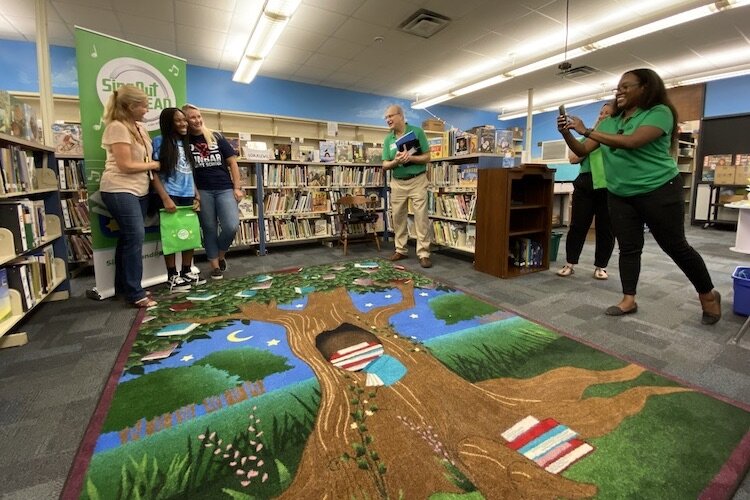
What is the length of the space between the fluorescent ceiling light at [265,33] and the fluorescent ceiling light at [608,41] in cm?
432

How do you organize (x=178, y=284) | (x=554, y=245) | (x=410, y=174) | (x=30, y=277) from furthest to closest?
1. (x=554, y=245)
2. (x=410, y=174)
3. (x=178, y=284)
4. (x=30, y=277)

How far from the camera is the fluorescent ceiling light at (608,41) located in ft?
14.3

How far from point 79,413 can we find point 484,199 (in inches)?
128

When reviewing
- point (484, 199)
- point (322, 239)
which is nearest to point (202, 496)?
point (484, 199)

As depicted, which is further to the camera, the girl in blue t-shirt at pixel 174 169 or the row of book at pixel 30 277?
the girl in blue t-shirt at pixel 174 169

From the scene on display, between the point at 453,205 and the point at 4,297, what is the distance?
148 inches

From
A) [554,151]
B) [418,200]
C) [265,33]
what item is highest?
[265,33]

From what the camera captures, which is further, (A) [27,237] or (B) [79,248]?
(B) [79,248]

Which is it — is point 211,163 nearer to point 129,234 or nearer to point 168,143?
point 168,143

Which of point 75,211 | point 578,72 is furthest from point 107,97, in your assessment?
point 578,72

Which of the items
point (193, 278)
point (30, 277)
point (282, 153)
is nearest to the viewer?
point (30, 277)

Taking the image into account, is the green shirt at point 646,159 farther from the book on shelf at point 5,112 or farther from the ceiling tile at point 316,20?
the ceiling tile at point 316,20

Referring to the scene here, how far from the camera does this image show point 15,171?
2.31 metres

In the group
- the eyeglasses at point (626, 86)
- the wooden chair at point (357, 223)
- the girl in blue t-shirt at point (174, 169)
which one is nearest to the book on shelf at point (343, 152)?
the wooden chair at point (357, 223)
